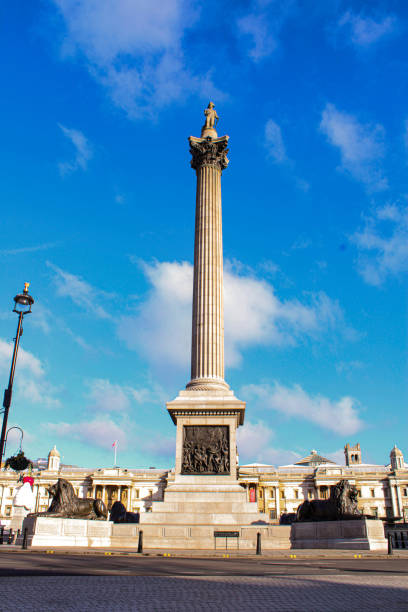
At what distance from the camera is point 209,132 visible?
4003cm

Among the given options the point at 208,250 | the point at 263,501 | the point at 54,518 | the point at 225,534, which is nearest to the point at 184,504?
the point at 225,534

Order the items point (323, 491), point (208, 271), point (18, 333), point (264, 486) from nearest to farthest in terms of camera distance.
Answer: point (18, 333), point (208, 271), point (323, 491), point (264, 486)

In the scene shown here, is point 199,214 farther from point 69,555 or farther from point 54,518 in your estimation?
point 69,555

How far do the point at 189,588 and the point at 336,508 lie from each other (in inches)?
703

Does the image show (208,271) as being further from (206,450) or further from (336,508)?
(336,508)

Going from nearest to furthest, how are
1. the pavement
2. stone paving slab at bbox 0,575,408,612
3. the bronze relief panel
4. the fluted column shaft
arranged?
1. stone paving slab at bbox 0,575,408,612
2. the pavement
3. the bronze relief panel
4. the fluted column shaft

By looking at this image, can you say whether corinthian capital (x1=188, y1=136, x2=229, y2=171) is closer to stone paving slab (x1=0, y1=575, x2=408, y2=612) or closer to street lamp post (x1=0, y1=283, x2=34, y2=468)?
street lamp post (x1=0, y1=283, x2=34, y2=468)

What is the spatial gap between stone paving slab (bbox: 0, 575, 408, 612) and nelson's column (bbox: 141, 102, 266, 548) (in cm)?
1428

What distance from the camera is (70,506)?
1008 inches

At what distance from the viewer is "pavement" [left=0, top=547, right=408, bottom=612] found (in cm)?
788

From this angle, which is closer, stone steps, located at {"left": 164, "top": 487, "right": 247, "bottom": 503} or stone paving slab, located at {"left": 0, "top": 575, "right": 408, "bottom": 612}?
stone paving slab, located at {"left": 0, "top": 575, "right": 408, "bottom": 612}

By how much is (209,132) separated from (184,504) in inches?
1043

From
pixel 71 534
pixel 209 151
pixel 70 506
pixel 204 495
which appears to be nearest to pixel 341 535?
pixel 204 495

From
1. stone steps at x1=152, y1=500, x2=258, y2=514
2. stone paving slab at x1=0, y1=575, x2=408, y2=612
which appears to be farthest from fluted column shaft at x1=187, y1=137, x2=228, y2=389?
stone paving slab at x1=0, y1=575, x2=408, y2=612
